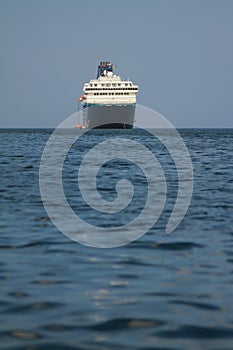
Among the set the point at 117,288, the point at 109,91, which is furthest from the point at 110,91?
the point at 117,288

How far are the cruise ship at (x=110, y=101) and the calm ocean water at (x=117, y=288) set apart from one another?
3656 inches

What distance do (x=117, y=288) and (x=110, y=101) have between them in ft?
318

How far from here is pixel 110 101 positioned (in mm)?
100625

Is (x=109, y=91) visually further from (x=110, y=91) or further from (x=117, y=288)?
(x=117, y=288)

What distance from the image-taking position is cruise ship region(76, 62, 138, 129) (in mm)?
100750

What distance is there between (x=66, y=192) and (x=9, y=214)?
3.24 metres

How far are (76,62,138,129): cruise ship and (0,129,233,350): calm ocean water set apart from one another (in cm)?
9287

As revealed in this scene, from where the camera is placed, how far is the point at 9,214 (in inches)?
344

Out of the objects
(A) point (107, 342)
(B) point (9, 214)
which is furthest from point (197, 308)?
(B) point (9, 214)

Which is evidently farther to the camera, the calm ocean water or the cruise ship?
the cruise ship

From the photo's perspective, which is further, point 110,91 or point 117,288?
point 110,91

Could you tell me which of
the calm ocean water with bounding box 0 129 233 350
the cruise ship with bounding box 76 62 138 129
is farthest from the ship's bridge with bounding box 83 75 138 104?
the calm ocean water with bounding box 0 129 233 350

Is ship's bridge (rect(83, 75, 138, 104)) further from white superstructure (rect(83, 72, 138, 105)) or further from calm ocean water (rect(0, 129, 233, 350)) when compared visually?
calm ocean water (rect(0, 129, 233, 350))

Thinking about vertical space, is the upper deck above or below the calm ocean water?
above
